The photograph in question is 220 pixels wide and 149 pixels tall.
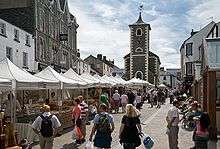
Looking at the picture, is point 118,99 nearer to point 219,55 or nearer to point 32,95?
point 32,95

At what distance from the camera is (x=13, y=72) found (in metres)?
15.1

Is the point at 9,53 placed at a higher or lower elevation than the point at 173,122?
higher

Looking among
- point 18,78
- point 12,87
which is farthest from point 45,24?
point 12,87

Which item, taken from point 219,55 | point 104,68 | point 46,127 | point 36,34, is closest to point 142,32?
point 104,68

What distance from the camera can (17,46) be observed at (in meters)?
35.2

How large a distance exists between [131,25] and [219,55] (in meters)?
65.1

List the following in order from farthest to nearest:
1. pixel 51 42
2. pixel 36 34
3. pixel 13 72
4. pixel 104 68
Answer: pixel 104 68 < pixel 51 42 < pixel 36 34 < pixel 13 72

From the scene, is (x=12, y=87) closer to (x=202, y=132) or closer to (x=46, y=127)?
(x=46, y=127)

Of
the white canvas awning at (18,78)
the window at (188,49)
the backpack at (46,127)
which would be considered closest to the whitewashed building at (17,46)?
the white canvas awning at (18,78)

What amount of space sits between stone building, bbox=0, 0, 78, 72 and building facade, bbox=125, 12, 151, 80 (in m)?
25.7

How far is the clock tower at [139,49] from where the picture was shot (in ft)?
263

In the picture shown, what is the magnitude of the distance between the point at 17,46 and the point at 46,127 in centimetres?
2529

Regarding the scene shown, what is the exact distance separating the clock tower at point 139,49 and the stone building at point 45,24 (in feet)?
84.4

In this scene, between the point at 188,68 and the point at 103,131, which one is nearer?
the point at 103,131
